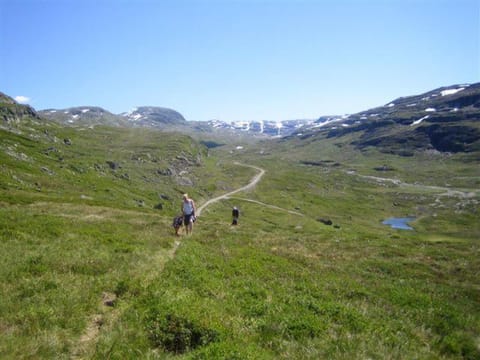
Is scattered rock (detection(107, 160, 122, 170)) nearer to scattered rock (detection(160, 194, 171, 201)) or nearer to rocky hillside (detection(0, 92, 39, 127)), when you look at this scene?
scattered rock (detection(160, 194, 171, 201))

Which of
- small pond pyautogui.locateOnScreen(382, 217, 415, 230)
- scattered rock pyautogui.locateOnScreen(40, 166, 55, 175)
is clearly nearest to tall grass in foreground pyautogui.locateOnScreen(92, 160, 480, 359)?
scattered rock pyautogui.locateOnScreen(40, 166, 55, 175)

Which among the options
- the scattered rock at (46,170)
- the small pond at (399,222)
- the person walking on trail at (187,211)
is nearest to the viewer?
the person walking on trail at (187,211)

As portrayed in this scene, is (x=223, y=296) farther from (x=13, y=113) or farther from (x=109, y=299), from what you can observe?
(x=13, y=113)

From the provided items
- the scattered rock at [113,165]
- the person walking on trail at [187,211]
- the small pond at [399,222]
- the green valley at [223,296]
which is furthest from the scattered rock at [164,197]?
the small pond at [399,222]

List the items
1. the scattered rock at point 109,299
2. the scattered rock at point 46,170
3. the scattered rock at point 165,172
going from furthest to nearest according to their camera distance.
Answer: the scattered rock at point 165,172
the scattered rock at point 46,170
the scattered rock at point 109,299

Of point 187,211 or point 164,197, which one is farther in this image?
point 164,197

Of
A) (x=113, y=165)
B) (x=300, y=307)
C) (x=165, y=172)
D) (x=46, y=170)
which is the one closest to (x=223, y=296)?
(x=300, y=307)

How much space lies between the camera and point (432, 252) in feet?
86.7

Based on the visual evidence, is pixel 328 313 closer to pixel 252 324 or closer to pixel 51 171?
pixel 252 324

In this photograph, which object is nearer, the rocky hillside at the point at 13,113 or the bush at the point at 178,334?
the bush at the point at 178,334

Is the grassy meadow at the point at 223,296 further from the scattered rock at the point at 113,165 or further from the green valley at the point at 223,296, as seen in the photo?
the scattered rock at the point at 113,165

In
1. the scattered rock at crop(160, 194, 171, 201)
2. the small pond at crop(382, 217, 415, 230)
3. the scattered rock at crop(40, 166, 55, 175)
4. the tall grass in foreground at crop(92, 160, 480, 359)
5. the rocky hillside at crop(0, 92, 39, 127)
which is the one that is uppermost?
the rocky hillside at crop(0, 92, 39, 127)

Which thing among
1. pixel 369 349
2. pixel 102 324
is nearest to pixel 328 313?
pixel 369 349

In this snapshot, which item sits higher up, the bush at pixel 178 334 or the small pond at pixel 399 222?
the bush at pixel 178 334
